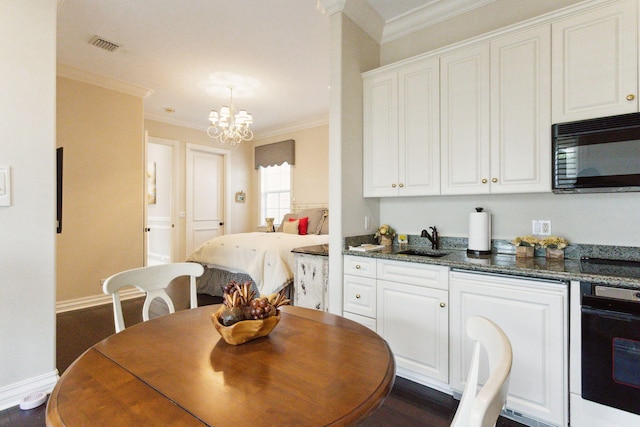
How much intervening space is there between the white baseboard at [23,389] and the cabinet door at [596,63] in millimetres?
3654

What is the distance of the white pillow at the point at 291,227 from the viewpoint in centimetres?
526

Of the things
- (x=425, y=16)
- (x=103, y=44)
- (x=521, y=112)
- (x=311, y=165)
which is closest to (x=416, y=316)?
(x=521, y=112)

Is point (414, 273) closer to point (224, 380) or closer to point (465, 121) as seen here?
point (465, 121)

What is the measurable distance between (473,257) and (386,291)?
65 cm

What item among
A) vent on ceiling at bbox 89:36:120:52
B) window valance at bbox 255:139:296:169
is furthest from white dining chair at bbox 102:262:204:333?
window valance at bbox 255:139:296:169

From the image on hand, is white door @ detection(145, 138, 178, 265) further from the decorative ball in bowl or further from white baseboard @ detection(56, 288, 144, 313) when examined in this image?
the decorative ball in bowl

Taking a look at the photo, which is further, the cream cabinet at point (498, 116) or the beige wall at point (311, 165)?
the beige wall at point (311, 165)

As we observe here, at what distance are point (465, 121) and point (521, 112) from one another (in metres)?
0.35

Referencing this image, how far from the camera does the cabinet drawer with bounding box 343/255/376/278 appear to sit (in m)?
2.36

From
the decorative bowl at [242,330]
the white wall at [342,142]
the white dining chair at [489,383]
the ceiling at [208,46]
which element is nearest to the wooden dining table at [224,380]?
the decorative bowl at [242,330]

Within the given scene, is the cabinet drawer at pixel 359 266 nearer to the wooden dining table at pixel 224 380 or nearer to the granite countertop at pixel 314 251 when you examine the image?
the granite countertop at pixel 314 251

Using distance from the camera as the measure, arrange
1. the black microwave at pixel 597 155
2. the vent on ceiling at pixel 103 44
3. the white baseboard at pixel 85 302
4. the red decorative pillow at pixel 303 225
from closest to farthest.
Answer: the black microwave at pixel 597 155 → the vent on ceiling at pixel 103 44 → the white baseboard at pixel 85 302 → the red decorative pillow at pixel 303 225

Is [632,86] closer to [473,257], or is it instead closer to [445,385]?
[473,257]

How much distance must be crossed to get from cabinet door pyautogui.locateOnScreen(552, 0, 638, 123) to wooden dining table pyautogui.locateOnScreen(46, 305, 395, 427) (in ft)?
6.26
